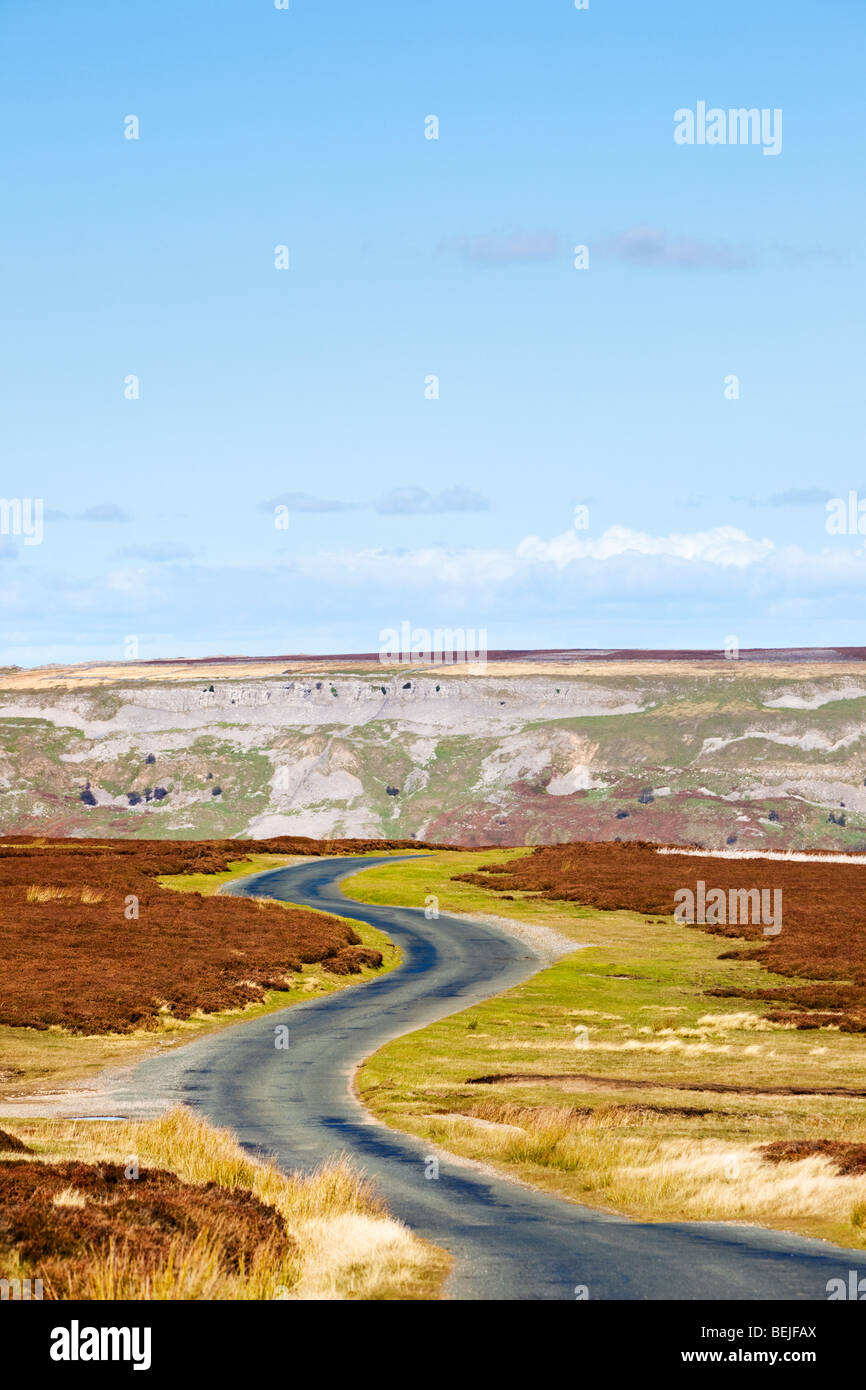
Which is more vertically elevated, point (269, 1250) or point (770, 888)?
point (269, 1250)

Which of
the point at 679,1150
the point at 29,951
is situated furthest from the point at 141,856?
the point at 679,1150

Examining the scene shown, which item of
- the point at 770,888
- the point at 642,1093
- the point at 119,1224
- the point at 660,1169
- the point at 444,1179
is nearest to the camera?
the point at 119,1224

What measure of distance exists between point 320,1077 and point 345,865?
74.1 meters

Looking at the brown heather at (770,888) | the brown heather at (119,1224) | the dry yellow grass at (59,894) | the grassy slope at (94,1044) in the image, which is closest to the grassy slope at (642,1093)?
the brown heather at (770,888)

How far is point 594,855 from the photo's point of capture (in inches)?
4353

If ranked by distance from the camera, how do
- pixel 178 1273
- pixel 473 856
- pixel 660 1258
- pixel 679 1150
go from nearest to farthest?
pixel 178 1273 → pixel 660 1258 → pixel 679 1150 → pixel 473 856

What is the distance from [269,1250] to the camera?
14.4m

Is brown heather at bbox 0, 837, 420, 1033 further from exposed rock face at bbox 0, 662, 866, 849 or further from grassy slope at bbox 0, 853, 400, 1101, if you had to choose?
exposed rock face at bbox 0, 662, 866, 849

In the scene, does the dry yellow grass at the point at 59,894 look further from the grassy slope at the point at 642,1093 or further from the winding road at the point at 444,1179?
the grassy slope at the point at 642,1093

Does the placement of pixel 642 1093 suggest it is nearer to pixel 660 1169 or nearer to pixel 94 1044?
pixel 660 1169

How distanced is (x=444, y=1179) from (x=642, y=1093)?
11.9m

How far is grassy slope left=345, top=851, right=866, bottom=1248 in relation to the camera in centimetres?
2183

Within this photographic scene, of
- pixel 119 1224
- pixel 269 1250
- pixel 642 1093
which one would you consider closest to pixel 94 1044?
pixel 642 1093
